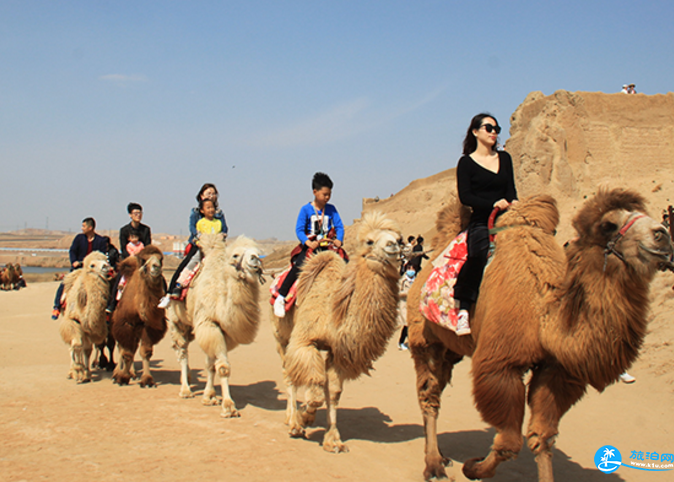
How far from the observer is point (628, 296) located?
3.09 metres

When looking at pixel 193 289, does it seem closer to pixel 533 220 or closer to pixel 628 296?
pixel 533 220

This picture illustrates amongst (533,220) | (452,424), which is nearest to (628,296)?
(533,220)

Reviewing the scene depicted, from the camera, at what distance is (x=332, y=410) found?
5.44 m

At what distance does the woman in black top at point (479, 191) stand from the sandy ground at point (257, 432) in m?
1.95

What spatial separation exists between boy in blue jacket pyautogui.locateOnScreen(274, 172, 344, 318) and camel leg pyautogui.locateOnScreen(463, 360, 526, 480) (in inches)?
123

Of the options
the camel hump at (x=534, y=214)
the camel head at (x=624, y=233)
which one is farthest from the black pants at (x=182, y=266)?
the camel head at (x=624, y=233)

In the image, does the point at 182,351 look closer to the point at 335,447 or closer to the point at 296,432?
the point at 296,432

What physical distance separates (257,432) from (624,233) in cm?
434

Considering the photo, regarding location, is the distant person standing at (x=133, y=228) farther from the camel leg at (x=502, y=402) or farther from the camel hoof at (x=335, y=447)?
the camel leg at (x=502, y=402)

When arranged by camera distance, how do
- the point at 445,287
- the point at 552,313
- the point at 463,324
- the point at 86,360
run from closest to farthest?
1. the point at 552,313
2. the point at 463,324
3. the point at 445,287
4. the point at 86,360

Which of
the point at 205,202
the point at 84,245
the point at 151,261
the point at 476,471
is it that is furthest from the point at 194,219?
the point at 476,471

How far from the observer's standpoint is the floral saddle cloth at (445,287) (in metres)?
4.36

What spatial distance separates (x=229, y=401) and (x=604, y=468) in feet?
14.1

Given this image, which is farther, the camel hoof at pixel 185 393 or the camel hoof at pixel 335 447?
the camel hoof at pixel 185 393
